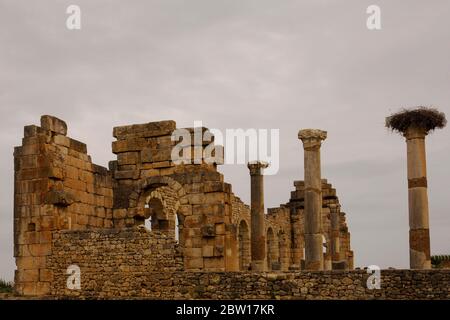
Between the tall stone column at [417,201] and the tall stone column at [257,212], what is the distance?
318 inches

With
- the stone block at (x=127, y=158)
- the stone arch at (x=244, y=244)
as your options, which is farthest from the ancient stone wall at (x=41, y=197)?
the stone arch at (x=244, y=244)

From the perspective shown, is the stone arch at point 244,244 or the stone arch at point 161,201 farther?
the stone arch at point 244,244

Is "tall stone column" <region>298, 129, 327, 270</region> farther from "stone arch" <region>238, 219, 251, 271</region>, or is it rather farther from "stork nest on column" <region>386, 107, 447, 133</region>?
"stone arch" <region>238, 219, 251, 271</region>

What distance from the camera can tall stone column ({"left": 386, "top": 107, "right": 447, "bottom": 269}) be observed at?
1681 cm

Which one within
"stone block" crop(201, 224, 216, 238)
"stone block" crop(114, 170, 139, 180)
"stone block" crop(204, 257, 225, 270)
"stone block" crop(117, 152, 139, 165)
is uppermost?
"stone block" crop(117, 152, 139, 165)

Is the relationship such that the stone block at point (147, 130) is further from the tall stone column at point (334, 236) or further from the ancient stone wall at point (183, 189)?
the tall stone column at point (334, 236)

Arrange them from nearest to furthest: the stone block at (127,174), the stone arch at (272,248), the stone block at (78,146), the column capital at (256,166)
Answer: the stone block at (78,146), the stone block at (127,174), the column capital at (256,166), the stone arch at (272,248)

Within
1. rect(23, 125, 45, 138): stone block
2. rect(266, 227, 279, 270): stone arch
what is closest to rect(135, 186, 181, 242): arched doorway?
rect(23, 125, 45, 138): stone block

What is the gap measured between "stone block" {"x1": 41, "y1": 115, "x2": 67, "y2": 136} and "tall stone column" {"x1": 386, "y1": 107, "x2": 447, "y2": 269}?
28.6 feet

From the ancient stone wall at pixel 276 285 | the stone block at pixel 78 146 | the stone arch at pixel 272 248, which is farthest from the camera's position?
the stone arch at pixel 272 248

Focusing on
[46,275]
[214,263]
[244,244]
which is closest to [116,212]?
[46,275]

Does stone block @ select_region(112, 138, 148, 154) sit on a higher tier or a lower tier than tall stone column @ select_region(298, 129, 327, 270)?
higher

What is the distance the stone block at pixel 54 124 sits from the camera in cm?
1708

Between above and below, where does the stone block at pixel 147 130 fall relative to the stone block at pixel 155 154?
above
